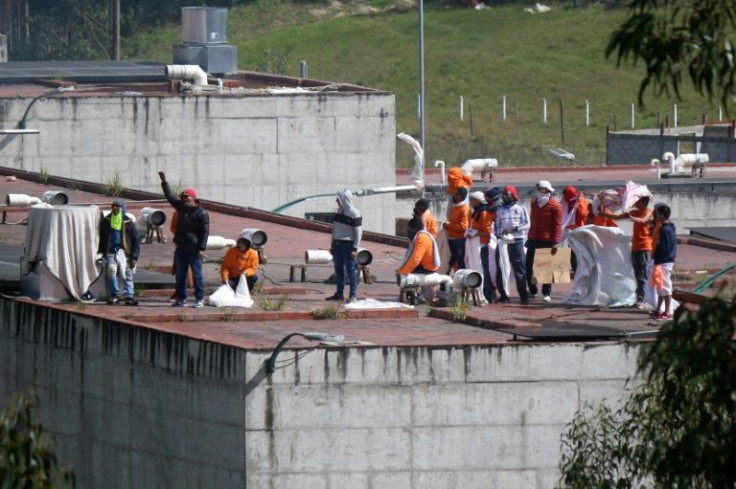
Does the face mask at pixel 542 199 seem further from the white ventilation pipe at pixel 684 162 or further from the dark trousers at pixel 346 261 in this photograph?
the white ventilation pipe at pixel 684 162

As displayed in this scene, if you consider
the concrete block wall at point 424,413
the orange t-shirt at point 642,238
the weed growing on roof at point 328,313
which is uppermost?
the orange t-shirt at point 642,238

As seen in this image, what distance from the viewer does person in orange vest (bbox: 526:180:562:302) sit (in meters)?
22.4

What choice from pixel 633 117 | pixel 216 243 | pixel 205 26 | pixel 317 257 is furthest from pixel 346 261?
pixel 633 117

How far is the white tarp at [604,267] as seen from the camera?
22406 mm

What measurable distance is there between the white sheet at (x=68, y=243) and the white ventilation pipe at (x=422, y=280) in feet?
11.7

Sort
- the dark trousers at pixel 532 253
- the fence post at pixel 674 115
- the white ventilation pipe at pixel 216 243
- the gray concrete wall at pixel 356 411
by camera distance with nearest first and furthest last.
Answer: the gray concrete wall at pixel 356 411 → the dark trousers at pixel 532 253 → the white ventilation pipe at pixel 216 243 → the fence post at pixel 674 115

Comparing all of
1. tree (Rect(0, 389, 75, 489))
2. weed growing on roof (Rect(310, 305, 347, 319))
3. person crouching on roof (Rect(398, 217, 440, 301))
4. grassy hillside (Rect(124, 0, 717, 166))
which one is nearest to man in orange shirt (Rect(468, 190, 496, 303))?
person crouching on roof (Rect(398, 217, 440, 301))

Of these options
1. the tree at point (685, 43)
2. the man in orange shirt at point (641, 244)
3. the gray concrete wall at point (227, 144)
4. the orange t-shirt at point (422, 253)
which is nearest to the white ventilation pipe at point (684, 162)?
the gray concrete wall at point (227, 144)

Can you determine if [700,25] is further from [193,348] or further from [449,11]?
[449,11]

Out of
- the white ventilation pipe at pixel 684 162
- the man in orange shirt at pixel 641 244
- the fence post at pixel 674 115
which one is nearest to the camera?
the man in orange shirt at pixel 641 244

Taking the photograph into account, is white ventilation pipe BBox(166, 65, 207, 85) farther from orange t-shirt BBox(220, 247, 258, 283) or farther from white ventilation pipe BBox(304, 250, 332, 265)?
orange t-shirt BBox(220, 247, 258, 283)

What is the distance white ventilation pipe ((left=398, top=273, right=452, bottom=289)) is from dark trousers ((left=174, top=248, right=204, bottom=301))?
234cm

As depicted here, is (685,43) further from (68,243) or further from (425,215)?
(68,243)

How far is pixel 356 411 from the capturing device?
19203 mm
